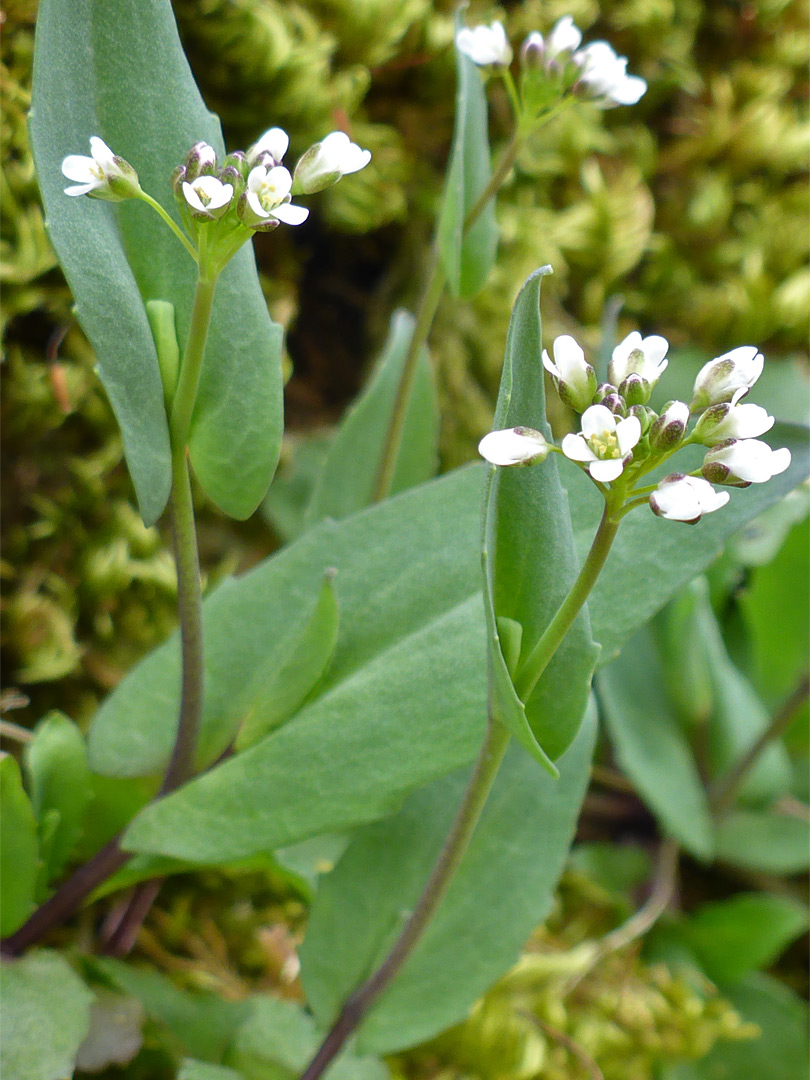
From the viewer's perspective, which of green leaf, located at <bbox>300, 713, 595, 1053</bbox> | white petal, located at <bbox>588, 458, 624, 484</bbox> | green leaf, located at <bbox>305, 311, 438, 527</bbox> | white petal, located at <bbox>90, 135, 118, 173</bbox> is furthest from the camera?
green leaf, located at <bbox>305, 311, 438, 527</bbox>

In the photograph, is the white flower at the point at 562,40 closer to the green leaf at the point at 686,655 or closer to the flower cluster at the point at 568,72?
the flower cluster at the point at 568,72

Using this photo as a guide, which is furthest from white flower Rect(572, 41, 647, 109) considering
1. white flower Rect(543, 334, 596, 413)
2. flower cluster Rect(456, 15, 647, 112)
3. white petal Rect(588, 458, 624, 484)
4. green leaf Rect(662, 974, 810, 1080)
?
green leaf Rect(662, 974, 810, 1080)

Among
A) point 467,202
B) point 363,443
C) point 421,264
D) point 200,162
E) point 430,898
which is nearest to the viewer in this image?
point 200,162

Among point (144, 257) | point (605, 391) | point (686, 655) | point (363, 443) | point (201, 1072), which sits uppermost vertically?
point (144, 257)

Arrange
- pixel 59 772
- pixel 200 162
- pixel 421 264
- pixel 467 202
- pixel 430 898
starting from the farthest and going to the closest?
pixel 421 264
pixel 467 202
pixel 59 772
pixel 430 898
pixel 200 162

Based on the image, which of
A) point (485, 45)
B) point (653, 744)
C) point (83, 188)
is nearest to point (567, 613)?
point (83, 188)

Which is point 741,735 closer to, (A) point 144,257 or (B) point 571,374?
(B) point 571,374

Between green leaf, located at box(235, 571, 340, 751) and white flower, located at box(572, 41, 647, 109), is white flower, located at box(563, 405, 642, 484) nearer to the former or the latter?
green leaf, located at box(235, 571, 340, 751)

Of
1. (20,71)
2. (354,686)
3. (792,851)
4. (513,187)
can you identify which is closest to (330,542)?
(354,686)

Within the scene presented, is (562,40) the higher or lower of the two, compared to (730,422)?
higher
